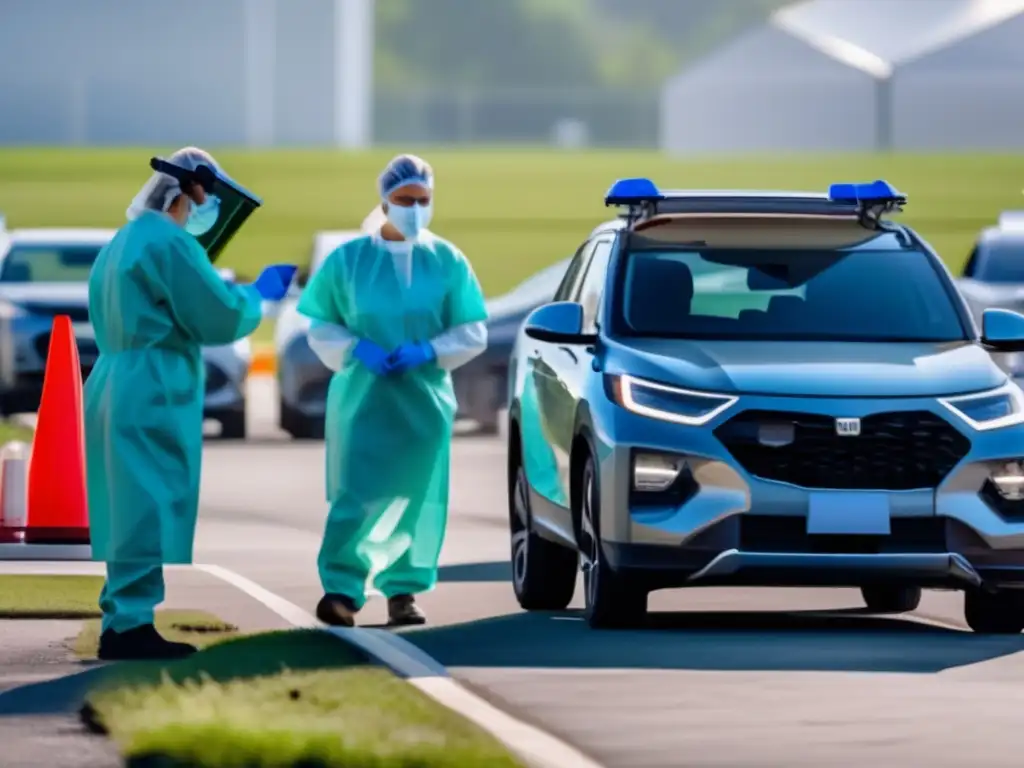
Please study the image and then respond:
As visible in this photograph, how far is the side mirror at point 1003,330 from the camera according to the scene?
43.0ft

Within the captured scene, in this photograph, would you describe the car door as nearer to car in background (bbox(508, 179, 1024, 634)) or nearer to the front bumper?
car in background (bbox(508, 179, 1024, 634))

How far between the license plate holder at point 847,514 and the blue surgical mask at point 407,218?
2.14 metres

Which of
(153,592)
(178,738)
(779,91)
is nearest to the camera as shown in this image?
(178,738)

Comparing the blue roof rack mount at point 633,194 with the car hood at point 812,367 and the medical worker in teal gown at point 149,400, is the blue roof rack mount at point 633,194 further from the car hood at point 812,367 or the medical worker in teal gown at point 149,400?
the medical worker in teal gown at point 149,400

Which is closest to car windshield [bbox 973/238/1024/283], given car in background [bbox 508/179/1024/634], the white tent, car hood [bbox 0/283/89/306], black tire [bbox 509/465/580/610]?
car hood [bbox 0/283/89/306]

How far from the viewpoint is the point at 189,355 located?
12.2m

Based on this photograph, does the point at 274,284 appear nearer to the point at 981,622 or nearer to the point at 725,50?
the point at 981,622

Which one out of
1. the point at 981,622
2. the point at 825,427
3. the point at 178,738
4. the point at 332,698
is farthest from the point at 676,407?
the point at 178,738

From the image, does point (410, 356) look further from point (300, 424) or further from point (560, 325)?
point (300, 424)

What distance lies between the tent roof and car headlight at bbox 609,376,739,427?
65.7 metres

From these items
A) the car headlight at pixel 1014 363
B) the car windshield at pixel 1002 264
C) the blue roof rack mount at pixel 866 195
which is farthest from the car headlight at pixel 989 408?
the car windshield at pixel 1002 264

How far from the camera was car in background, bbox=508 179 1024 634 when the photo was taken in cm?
1240

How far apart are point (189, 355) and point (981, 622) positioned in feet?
10.2

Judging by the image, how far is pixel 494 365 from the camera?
87.6 feet
